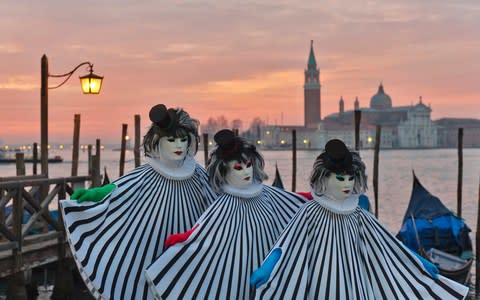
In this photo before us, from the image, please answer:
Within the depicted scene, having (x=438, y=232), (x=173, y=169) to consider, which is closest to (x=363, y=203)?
(x=173, y=169)

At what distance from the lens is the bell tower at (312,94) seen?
138m

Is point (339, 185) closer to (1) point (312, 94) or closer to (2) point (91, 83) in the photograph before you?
(2) point (91, 83)

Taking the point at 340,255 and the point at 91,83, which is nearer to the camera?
the point at 340,255

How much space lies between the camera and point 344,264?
11.1 ft

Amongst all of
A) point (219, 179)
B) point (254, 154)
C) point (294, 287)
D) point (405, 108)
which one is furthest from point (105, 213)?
point (405, 108)

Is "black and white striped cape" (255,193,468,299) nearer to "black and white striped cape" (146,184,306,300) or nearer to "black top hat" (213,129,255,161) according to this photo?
"black and white striped cape" (146,184,306,300)

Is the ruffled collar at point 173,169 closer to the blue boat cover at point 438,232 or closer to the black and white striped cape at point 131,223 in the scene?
the black and white striped cape at point 131,223

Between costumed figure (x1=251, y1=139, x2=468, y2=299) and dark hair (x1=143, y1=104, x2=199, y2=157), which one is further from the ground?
dark hair (x1=143, y1=104, x2=199, y2=157)

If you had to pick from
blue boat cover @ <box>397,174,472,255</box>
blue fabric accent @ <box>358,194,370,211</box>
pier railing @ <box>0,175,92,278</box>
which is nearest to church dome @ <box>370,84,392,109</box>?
blue boat cover @ <box>397,174,472,255</box>

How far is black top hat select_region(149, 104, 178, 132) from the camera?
12.1 feet

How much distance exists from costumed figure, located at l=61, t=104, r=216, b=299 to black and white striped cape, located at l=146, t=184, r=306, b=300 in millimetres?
286

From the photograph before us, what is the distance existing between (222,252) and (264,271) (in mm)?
345

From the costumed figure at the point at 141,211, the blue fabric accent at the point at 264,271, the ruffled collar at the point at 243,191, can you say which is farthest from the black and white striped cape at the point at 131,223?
the blue fabric accent at the point at 264,271

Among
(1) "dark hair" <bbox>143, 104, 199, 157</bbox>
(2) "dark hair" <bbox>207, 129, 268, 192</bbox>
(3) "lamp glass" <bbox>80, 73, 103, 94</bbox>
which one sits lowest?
(2) "dark hair" <bbox>207, 129, 268, 192</bbox>
